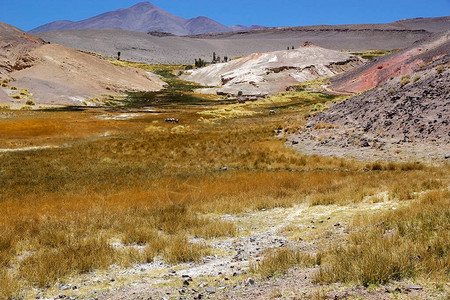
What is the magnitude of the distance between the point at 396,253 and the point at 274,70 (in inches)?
4892

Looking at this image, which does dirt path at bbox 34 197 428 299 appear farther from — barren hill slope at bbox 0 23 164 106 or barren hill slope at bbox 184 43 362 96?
barren hill slope at bbox 184 43 362 96

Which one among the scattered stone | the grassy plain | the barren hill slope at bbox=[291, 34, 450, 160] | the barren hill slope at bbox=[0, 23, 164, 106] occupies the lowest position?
the grassy plain

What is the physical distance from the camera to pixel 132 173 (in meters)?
19.7

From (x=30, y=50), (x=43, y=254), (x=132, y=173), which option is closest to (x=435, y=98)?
(x=132, y=173)

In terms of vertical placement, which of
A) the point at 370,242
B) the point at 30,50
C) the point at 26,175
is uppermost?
the point at 30,50

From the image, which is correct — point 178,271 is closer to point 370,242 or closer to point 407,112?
point 370,242

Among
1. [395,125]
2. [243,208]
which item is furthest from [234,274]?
[395,125]

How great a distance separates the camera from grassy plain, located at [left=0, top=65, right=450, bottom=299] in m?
6.06

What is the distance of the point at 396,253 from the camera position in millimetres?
5242

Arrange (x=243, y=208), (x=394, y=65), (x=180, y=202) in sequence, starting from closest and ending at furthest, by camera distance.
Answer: (x=243, y=208) < (x=180, y=202) < (x=394, y=65)

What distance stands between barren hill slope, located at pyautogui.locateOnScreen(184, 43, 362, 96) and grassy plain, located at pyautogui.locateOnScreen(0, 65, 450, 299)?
8251 centimetres

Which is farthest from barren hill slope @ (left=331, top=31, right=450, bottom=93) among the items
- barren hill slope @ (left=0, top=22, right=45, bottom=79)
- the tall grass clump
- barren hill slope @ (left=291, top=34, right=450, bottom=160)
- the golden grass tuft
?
barren hill slope @ (left=0, top=22, right=45, bottom=79)

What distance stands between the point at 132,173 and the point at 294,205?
1091 cm

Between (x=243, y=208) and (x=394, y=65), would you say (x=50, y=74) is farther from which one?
(x=243, y=208)
